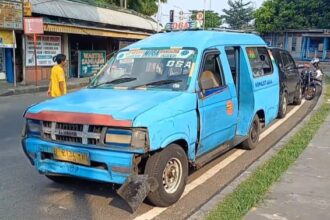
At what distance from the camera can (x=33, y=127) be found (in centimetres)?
470

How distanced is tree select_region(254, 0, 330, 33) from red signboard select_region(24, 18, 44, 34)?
3627 centimetres

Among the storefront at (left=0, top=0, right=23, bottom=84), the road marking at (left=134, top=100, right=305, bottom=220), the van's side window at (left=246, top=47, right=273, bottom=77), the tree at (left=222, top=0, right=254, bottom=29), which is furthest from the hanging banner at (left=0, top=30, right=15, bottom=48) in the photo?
the tree at (left=222, top=0, right=254, bottom=29)

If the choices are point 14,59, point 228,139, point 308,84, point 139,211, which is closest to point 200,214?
point 139,211

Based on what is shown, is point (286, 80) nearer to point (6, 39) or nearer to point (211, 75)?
point (211, 75)

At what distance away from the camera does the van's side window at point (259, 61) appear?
275 inches

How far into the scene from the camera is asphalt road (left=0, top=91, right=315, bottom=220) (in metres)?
4.46

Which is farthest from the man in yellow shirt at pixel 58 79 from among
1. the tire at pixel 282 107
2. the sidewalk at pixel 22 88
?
the sidewalk at pixel 22 88

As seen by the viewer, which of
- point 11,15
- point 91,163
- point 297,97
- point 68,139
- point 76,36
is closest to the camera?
point 91,163

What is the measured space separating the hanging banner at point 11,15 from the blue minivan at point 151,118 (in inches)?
532

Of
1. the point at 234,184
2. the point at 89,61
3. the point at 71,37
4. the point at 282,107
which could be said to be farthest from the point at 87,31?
the point at 234,184

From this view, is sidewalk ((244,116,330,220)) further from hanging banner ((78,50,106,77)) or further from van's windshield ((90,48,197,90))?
hanging banner ((78,50,106,77))

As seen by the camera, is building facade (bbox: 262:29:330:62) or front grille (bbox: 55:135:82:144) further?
building facade (bbox: 262:29:330:62)

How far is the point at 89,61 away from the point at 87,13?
9.17ft

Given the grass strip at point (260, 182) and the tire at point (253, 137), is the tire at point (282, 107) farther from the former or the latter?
the tire at point (253, 137)
